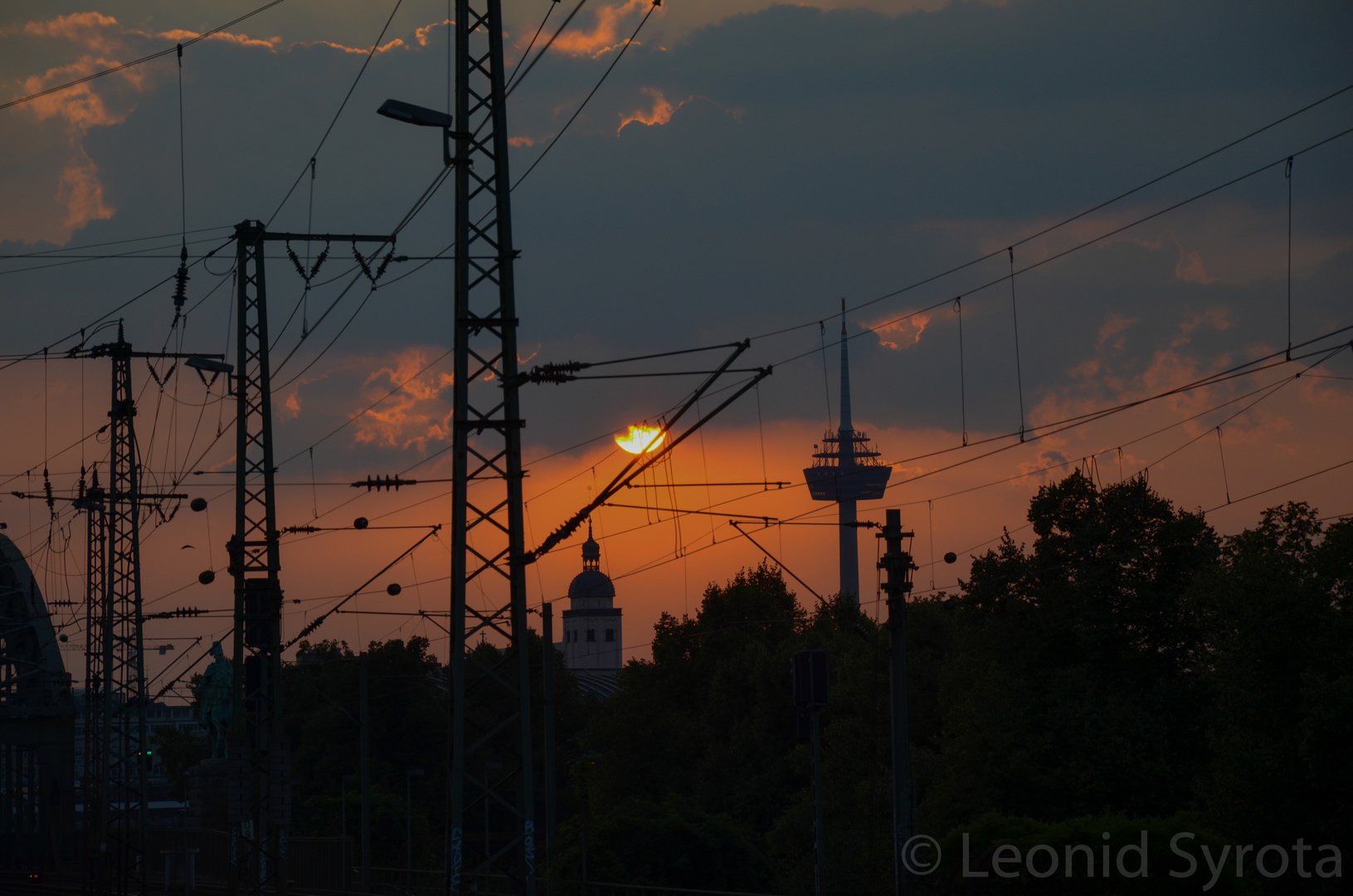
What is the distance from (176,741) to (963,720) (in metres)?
136

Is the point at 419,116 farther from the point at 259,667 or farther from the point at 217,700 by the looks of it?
the point at 217,700

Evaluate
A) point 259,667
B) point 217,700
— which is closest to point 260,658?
point 259,667

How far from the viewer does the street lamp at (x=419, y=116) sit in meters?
20.8

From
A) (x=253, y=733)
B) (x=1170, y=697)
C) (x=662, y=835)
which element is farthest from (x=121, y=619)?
(x=1170, y=697)

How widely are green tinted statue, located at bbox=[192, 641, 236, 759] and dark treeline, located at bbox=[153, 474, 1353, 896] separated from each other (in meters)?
8.77

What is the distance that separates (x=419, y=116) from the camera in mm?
20844

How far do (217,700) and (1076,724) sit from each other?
120 feet

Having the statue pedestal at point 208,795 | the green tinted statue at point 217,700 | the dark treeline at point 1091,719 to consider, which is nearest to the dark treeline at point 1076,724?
the dark treeline at point 1091,719

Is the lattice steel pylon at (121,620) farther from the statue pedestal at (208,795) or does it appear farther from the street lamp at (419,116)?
the street lamp at (419,116)

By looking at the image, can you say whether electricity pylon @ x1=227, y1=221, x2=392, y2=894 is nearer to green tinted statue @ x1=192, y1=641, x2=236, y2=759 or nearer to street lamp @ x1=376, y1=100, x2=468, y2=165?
street lamp @ x1=376, y1=100, x2=468, y2=165

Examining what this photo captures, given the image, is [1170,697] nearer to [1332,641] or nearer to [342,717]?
[1332,641]

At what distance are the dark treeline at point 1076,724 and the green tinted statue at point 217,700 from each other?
345 inches

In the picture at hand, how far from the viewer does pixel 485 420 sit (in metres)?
19.9

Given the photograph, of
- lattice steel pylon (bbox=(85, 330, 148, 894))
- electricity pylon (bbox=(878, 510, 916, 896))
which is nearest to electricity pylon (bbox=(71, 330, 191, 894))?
lattice steel pylon (bbox=(85, 330, 148, 894))
